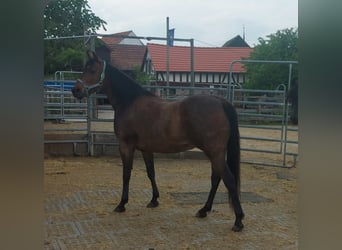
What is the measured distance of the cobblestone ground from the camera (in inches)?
128

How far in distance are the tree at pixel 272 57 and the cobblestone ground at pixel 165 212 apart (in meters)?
13.0

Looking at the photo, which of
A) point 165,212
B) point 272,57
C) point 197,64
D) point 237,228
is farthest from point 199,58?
point 237,228

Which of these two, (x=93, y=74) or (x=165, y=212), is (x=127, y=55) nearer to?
(x=93, y=74)

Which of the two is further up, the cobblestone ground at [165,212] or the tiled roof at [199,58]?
the tiled roof at [199,58]

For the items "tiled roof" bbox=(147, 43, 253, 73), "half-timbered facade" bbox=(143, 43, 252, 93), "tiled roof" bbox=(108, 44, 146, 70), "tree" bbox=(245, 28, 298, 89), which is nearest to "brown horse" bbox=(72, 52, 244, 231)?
"tree" bbox=(245, 28, 298, 89)

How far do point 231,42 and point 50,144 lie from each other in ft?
149

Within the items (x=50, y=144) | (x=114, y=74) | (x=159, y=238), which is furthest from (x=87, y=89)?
(x=50, y=144)

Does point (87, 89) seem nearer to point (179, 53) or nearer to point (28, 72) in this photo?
point (28, 72)

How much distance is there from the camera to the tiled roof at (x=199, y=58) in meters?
26.6

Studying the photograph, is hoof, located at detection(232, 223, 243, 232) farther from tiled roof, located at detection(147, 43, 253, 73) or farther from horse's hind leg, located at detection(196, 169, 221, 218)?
tiled roof, located at detection(147, 43, 253, 73)

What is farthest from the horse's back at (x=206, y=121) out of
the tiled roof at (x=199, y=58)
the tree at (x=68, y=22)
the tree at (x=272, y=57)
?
the tiled roof at (x=199, y=58)

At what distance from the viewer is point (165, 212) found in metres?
4.15

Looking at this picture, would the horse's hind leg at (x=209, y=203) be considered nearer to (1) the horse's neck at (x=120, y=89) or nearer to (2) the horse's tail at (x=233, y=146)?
(2) the horse's tail at (x=233, y=146)

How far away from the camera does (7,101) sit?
1.41ft
